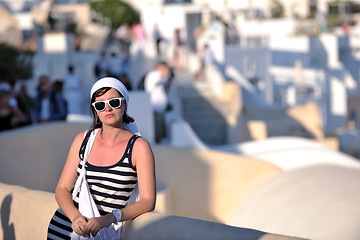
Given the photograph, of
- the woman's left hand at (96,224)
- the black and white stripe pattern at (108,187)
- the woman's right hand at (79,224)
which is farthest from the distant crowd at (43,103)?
the woman's left hand at (96,224)

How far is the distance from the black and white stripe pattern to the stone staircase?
13.1m

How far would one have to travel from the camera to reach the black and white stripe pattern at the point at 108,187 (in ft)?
11.3

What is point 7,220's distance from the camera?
13.6ft

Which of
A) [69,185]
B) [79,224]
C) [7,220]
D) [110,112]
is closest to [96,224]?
[79,224]

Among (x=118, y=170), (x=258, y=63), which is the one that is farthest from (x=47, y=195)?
(x=258, y=63)

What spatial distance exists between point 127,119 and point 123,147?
0.79 ft

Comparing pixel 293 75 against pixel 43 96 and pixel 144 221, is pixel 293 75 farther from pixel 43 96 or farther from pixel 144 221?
pixel 144 221

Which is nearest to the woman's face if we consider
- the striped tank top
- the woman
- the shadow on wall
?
the woman

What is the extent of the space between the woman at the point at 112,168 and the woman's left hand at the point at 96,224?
0.06 metres

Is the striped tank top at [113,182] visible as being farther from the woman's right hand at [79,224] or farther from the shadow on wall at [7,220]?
the shadow on wall at [7,220]

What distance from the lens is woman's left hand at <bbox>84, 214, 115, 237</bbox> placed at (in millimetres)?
3248

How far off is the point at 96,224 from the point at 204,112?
14.4m

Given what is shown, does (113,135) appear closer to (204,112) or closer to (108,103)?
(108,103)

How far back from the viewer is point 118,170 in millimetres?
3455
